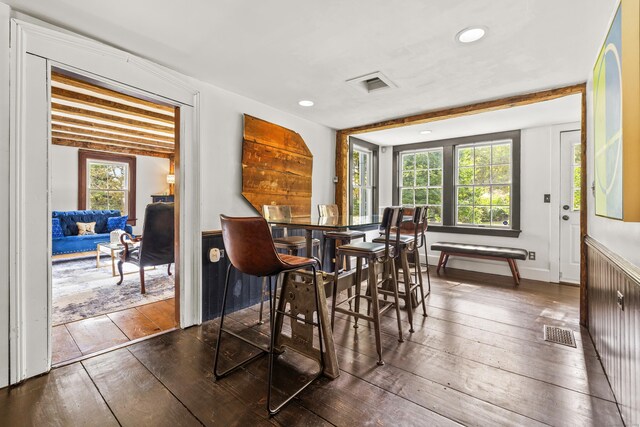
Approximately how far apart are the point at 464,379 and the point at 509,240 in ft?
11.3

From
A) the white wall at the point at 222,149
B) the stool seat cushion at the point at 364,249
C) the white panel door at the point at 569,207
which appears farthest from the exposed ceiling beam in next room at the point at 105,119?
the white panel door at the point at 569,207

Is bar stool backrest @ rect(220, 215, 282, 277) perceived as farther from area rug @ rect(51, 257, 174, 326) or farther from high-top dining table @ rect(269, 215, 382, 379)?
area rug @ rect(51, 257, 174, 326)

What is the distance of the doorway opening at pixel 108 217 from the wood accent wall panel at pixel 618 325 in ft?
9.93

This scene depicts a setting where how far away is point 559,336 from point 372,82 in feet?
9.08

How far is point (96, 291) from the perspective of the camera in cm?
365

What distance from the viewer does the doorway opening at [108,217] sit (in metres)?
2.65

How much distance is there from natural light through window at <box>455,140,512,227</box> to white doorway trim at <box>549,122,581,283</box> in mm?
→ 531

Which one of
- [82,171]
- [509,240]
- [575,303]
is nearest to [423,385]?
[575,303]

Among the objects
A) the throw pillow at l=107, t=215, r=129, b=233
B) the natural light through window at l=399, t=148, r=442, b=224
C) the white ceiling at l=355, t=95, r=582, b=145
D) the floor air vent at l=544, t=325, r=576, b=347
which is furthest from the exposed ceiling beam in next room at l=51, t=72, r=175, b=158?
the floor air vent at l=544, t=325, r=576, b=347

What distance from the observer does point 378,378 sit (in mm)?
1880

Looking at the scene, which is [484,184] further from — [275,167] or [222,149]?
[222,149]

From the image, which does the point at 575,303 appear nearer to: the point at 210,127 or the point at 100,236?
the point at 210,127

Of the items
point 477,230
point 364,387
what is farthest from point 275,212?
point 477,230

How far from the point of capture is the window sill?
14.9 feet
